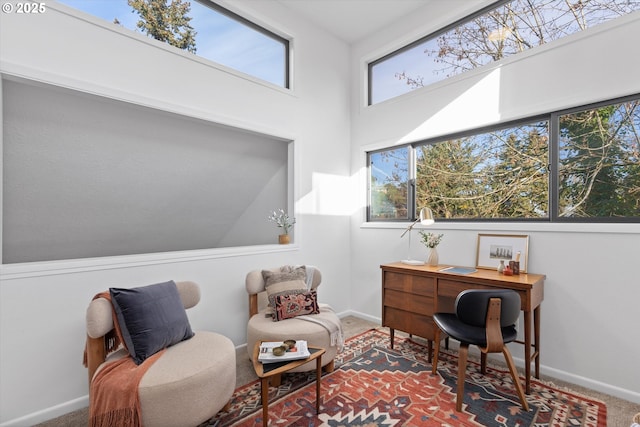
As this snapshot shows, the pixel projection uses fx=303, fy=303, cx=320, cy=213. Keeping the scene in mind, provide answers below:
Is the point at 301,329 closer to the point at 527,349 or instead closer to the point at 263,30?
the point at 527,349

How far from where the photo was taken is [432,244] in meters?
3.06

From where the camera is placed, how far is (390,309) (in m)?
3.02

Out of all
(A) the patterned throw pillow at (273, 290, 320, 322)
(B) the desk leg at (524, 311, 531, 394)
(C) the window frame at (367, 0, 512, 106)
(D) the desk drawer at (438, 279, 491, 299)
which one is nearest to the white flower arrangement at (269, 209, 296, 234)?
(A) the patterned throw pillow at (273, 290, 320, 322)

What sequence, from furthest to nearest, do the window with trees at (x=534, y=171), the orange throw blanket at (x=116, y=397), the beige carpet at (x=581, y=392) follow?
the window with trees at (x=534, y=171) < the beige carpet at (x=581, y=392) < the orange throw blanket at (x=116, y=397)

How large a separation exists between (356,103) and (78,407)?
13.6 ft

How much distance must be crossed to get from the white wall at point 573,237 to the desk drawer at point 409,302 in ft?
2.07

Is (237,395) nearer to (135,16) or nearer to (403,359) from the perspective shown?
(403,359)

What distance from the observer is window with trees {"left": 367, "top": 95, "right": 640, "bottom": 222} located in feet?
7.50

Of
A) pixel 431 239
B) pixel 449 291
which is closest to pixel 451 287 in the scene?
pixel 449 291

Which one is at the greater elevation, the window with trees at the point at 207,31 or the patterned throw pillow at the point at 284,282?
the window with trees at the point at 207,31

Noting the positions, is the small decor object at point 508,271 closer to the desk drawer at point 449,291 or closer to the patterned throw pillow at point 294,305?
the desk drawer at point 449,291

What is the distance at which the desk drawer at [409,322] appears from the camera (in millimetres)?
2715

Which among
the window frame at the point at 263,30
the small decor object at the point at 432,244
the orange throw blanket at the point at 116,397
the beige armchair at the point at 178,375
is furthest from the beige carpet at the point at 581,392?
the window frame at the point at 263,30

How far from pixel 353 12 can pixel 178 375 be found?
12.9 ft
